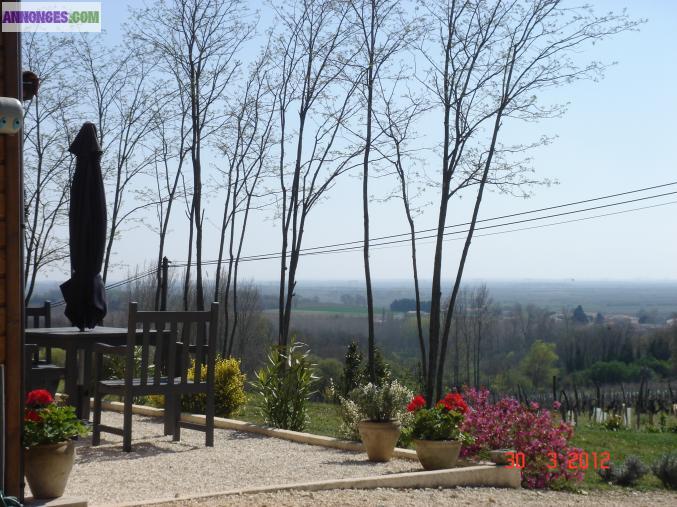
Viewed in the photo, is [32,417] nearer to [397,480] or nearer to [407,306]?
[397,480]

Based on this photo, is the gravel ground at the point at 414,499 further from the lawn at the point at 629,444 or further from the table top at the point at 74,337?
the lawn at the point at 629,444

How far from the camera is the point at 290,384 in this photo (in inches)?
292

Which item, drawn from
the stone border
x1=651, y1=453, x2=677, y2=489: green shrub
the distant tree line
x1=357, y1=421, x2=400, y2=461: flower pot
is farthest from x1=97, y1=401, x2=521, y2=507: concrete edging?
the distant tree line

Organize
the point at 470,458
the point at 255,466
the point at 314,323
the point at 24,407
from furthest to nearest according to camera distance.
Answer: the point at 314,323 → the point at 470,458 → the point at 255,466 → the point at 24,407

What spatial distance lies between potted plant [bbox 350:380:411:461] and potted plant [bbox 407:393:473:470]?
0.80 feet

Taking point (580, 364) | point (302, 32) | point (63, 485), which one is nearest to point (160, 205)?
point (302, 32)

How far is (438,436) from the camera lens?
17.7 feet

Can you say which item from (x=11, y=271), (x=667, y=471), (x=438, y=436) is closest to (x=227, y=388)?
(x=438, y=436)

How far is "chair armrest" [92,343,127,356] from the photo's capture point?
5754 mm

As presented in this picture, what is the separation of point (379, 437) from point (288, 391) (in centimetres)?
183

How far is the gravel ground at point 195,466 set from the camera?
4.55 meters

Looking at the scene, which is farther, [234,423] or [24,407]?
[234,423]

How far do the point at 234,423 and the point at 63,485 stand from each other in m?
3.54

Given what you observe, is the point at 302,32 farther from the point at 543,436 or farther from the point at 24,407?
the point at 24,407
